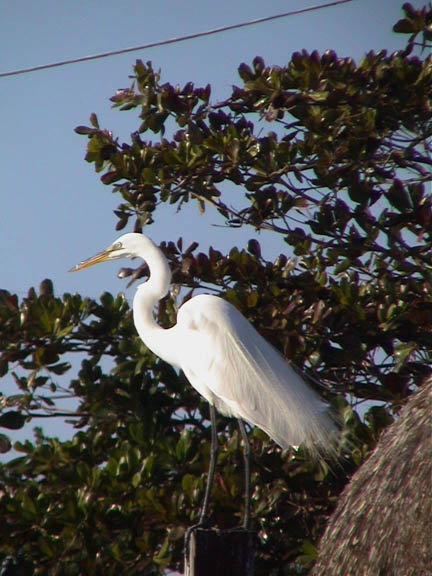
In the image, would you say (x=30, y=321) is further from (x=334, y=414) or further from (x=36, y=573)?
(x=334, y=414)

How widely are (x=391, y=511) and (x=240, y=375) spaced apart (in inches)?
47.5

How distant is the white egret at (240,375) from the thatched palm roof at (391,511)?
0.72 m

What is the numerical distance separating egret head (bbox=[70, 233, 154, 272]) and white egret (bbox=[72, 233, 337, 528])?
15 cm

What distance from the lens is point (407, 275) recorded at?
4.39 meters

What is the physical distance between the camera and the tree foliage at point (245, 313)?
157 inches

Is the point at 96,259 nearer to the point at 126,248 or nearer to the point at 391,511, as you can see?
the point at 126,248

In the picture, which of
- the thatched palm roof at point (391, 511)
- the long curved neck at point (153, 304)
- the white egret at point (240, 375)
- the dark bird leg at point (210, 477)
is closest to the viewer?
the thatched palm roof at point (391, 511)

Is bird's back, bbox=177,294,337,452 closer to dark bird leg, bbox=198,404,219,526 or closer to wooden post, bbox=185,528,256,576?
dark bird leg, bbox=198,404,219,526

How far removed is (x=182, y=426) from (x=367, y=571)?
1772mm

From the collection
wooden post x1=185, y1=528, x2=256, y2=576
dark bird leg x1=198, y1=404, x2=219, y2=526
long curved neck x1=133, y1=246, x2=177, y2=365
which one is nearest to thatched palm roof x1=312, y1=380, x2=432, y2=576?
wooden post x1=185, y1=528, x2=256, y2=576

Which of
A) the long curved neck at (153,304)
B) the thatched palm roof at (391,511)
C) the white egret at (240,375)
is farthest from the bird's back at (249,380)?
the thatched palm roof at (391,511)

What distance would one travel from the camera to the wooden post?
2.75 metres

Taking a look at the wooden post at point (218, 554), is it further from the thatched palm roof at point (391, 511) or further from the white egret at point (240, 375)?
the white egret at point (240, 375)

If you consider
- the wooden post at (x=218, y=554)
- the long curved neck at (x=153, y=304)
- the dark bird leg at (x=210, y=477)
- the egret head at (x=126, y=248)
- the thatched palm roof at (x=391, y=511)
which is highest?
the egret head at (x=126, y=248)
